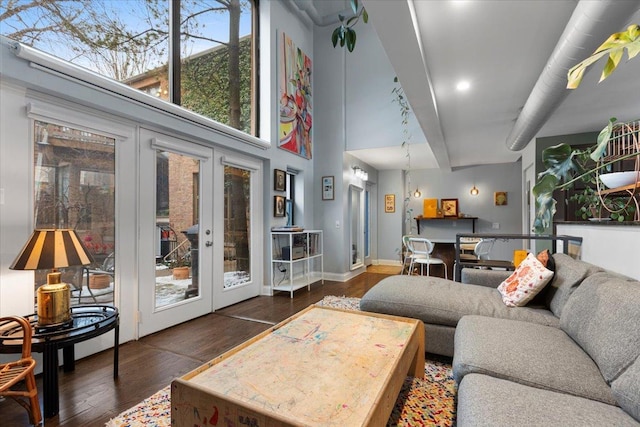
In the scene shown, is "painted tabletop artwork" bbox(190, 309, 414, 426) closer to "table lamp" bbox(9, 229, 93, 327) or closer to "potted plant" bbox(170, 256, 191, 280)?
"table lamp" bbox(9, 229, 93, 327)

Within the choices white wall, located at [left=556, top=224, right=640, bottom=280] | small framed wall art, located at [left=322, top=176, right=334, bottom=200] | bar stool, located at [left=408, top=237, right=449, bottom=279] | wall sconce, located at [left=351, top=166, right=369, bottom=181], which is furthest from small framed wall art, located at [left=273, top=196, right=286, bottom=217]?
white wall, located at [left=556, top=224, right=640, bottom=280]

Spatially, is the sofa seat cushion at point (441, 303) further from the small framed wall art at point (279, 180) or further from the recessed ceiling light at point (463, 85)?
the small framed wall art at point (279, 180)

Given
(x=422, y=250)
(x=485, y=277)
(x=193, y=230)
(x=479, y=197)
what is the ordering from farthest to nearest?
(x=479, y=197) < (x=422, y=250) < (x=193, y=230) < (x=485, y=277)

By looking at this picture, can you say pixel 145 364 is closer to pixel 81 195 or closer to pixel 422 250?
pixel 81 195

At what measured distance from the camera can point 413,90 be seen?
9.09 ft

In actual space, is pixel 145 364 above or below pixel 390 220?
below

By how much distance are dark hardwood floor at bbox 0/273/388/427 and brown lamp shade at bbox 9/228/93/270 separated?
34.3 inches

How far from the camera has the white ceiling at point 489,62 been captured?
73.8 inches

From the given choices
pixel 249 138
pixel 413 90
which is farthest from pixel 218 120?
pixel 413 90

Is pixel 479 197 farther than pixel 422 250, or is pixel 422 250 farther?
pixel 479 197

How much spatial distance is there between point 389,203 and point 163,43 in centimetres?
562

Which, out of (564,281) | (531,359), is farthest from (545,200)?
(531,359)

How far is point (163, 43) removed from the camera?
3.19 m

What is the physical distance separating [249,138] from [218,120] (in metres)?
0.44
